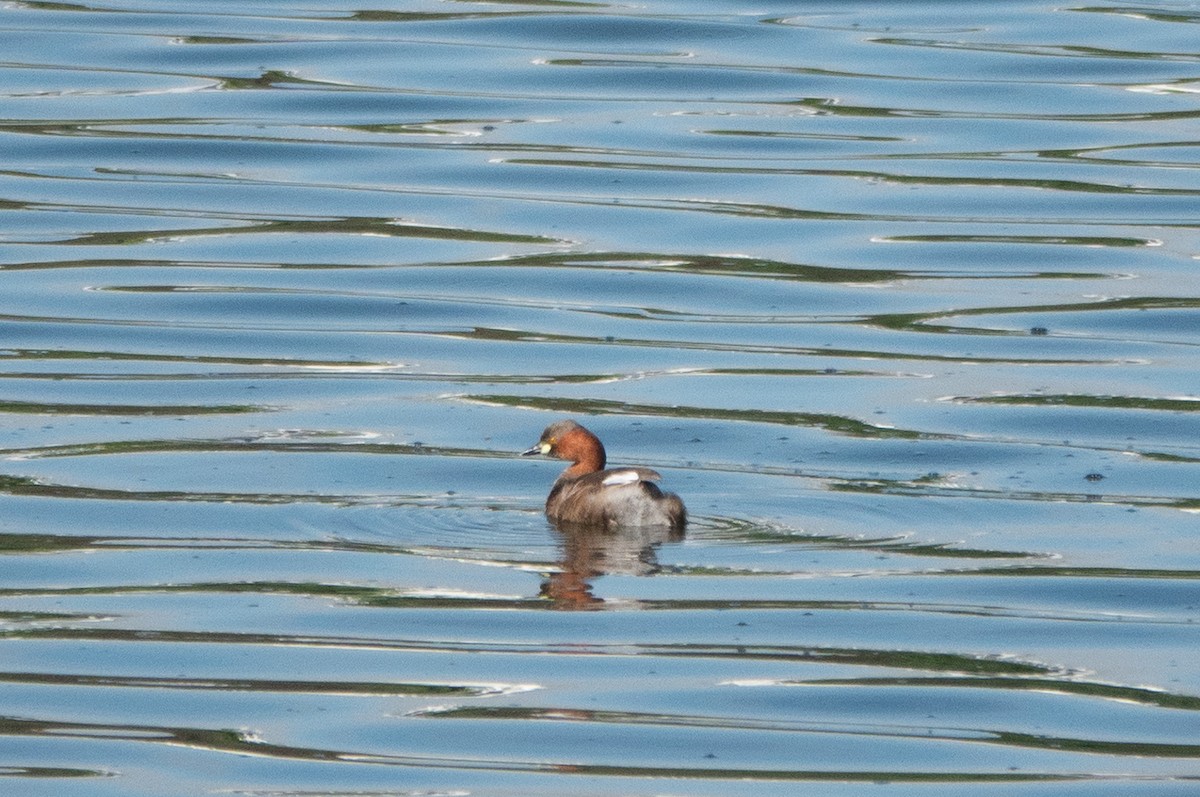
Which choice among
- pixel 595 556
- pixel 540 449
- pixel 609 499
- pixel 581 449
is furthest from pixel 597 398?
pixel 595 556

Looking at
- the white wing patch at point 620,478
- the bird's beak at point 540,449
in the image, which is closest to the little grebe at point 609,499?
the white wing patch at point 620,478

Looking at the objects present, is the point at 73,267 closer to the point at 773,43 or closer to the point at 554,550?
the point at 554,550

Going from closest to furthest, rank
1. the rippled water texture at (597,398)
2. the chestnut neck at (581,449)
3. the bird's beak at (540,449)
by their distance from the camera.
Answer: the rippled water texture at (597,398)
the chestnut neck at (581,449)
the bird's beak at (540,449)

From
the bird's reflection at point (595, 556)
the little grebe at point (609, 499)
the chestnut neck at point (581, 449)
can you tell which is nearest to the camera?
the bird's reflection at point (595, 556)

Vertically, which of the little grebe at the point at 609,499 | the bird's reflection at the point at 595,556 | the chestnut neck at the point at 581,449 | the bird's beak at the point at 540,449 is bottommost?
the bird's reflection at the point at 595,556

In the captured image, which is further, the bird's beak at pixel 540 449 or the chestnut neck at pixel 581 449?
the bird's beak at pixel 540 449

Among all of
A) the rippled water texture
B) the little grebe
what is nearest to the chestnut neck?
the little grebe

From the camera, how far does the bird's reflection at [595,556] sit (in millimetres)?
10178

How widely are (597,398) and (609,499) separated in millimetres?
2520

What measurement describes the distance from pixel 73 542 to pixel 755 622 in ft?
10.5

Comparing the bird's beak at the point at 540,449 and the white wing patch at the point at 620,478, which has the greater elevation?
the bird's beak at the point at 540,449

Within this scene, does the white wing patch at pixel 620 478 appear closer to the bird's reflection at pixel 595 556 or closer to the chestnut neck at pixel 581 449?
the bird's reflection at pixel 595 556

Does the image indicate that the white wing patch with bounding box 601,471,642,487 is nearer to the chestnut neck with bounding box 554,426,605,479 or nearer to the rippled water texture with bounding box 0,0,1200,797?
the rippled water texture with bounding box 0,0,1200,797

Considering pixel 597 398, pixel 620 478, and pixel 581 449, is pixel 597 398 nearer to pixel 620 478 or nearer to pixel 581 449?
pixel 581 449
